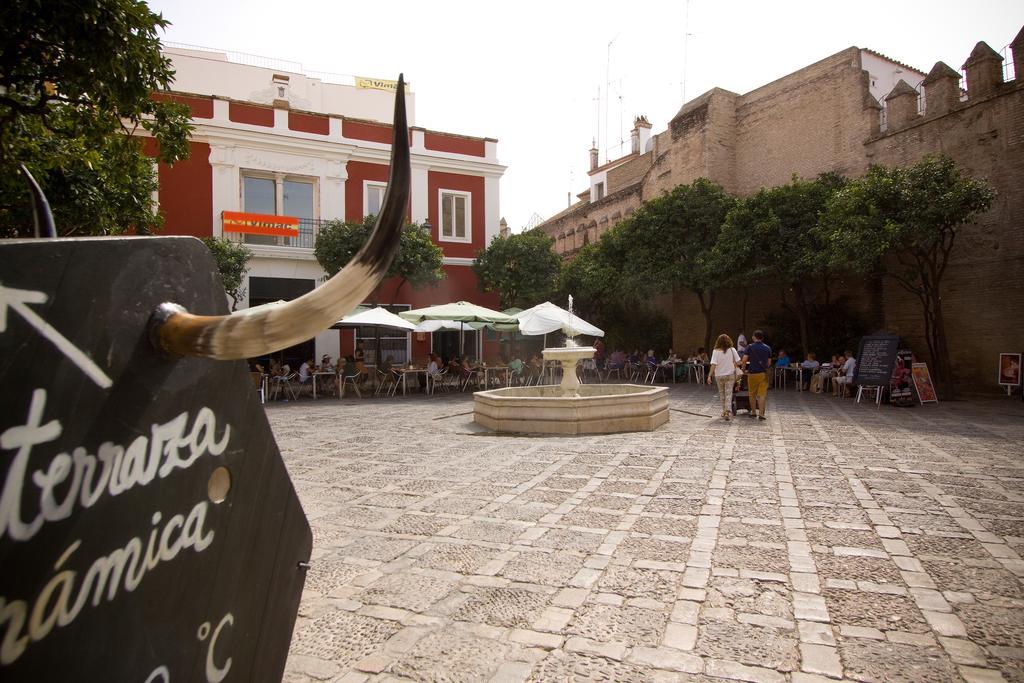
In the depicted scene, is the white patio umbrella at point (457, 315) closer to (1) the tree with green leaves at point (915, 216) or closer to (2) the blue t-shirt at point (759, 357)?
(2) the blue t-shirt at point (759, 357)

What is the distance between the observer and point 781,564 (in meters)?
3.58

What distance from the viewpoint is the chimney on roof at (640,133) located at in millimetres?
37094

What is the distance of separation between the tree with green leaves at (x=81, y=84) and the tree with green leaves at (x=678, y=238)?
1726 cm

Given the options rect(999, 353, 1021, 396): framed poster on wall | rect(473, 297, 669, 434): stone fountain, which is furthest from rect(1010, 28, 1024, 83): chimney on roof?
rect(473, 297, 669, 434): stone fountain

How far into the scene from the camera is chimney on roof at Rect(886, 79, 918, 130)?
56.7 feet

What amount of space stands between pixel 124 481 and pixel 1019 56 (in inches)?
770

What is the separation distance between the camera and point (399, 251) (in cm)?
1834

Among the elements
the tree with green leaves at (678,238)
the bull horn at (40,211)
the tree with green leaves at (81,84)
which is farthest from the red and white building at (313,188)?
the bull horn at (40,211)

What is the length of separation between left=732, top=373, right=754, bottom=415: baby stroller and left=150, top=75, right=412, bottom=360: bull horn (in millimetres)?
10721

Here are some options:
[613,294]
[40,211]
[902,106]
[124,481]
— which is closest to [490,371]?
[613,294]

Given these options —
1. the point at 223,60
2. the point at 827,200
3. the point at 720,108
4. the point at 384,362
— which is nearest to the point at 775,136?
the point at 720,108

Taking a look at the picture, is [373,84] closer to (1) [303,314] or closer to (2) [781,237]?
(2) [781,237]

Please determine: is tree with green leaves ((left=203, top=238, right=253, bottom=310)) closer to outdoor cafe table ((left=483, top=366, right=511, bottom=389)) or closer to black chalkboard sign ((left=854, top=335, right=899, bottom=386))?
outdoor cafe table ((left=483, top=366, right=511, bottom=389))

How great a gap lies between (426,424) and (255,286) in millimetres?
12091
